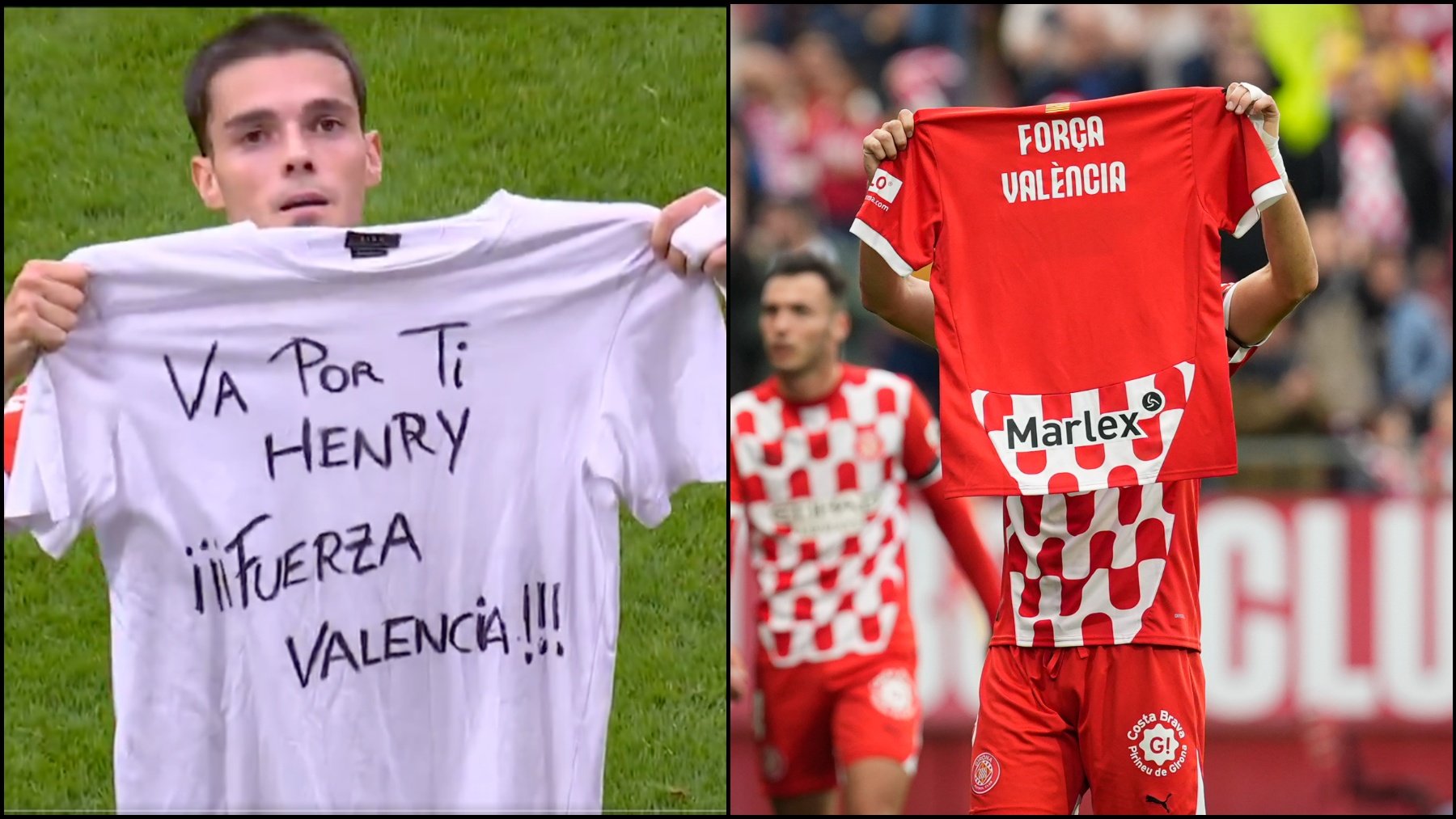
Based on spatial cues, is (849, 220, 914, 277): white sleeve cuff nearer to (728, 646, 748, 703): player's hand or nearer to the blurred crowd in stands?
(728, 646, 748, 703): player's hand

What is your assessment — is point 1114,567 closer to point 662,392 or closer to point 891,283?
point 891,283

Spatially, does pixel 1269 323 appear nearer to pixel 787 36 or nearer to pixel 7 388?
pixel 7 388

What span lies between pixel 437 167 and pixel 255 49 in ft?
1.88

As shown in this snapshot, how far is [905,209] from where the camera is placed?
3.98m

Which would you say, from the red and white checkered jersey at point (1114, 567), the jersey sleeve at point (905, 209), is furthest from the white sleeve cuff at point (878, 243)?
the red and white checkered jersey at point (1114, 567)

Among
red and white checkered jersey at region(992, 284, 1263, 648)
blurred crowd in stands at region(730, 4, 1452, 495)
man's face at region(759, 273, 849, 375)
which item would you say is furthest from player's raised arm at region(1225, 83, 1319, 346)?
blurred crowd in stands at region(730, 4, 1452, 495)

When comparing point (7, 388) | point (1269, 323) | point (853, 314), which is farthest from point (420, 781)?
point (853, 314)

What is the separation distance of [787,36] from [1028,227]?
465cm

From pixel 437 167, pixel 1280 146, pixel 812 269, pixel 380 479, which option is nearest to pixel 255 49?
pixel 437 167

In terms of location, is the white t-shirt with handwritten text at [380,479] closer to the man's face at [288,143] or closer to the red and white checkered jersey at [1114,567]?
the man's face at [288,143]

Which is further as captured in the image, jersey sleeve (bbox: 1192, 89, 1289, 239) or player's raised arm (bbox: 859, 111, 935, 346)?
player's raised arm (bbox: 859, 111, 935, 346)

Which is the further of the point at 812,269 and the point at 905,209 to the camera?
the point at 812,269

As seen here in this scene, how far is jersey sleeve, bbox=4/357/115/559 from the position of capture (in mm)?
4020

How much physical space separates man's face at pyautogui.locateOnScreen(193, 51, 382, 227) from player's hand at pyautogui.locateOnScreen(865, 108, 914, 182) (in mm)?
1182
